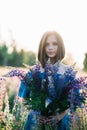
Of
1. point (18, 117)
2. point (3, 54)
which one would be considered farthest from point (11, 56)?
point (18, 117)

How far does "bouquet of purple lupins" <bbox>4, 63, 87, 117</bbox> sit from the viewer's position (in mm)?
5043

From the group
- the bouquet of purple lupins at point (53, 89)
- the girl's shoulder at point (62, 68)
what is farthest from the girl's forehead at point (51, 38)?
the bouquet of purple lupins at point (53, 89)

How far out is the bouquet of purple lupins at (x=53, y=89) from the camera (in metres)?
5.04

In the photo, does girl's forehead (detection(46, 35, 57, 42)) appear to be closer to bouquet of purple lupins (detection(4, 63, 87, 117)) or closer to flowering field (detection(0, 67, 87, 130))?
flowering field (detection(0, 67, 87, 130))

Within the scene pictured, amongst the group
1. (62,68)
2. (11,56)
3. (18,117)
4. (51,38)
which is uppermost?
(51,38)

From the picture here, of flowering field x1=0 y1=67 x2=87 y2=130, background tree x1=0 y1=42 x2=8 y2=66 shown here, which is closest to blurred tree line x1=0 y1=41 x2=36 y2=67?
background tree x1=0 y1=42 x2=8 y2=66

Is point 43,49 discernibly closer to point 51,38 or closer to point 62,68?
point 51,38

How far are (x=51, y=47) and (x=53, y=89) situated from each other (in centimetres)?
84

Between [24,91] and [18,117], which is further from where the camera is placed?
[18,117]

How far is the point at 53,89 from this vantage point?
500cm

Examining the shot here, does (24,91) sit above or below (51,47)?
below

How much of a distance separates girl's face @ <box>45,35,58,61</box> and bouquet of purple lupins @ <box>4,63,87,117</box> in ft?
1.86

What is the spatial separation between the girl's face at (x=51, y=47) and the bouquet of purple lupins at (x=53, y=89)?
0.57 m

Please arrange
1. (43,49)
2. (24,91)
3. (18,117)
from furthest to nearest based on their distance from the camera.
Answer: (18,117) < (43,49) < (24,91)
